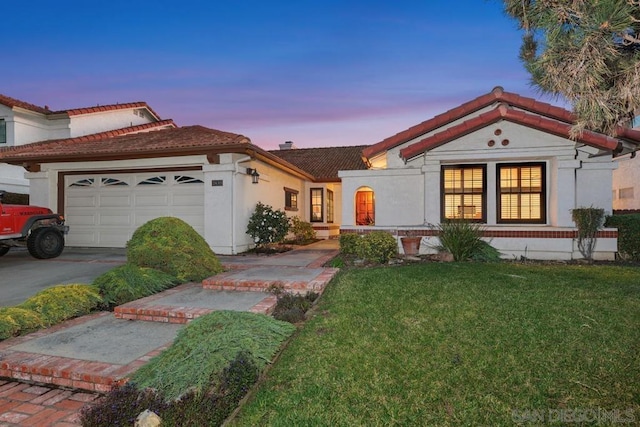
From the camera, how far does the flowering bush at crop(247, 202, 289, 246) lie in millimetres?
11219

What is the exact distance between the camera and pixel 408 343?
142 inches

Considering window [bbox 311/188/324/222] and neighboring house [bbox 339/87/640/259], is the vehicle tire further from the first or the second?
window [bbox 311/188/324/222]

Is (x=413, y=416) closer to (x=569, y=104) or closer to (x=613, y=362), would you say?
(x=613, y=362)

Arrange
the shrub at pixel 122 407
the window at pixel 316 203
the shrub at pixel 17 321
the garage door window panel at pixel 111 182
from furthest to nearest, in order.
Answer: the window at pixel 316 203, the garage door window panel at pixel 111 182, the shrub at pixel 17 321, the shrub at pixel 122 407

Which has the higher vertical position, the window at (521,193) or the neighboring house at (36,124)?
the neighboring house at (36,124)

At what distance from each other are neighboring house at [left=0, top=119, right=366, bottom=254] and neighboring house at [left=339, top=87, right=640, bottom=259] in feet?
10.4

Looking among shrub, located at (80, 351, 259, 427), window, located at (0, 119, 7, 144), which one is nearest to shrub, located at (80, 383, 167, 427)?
shrub, located at (80, 351, 259, 427)

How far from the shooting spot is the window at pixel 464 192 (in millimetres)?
10281

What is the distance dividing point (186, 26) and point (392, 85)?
26.0 feet

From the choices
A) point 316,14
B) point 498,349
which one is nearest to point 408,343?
point 498,349

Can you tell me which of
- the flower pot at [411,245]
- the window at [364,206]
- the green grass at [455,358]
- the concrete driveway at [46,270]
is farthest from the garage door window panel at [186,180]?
the window at [364,206]

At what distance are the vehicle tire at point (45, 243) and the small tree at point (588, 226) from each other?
44.6 feet

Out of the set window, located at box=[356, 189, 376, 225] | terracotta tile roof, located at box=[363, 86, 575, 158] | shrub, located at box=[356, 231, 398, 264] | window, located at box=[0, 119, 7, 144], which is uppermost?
window, located at box=[0, 119, 7, 144]

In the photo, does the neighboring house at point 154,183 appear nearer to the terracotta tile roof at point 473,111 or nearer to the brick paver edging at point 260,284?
the terracotta tile roof at point 473,111
